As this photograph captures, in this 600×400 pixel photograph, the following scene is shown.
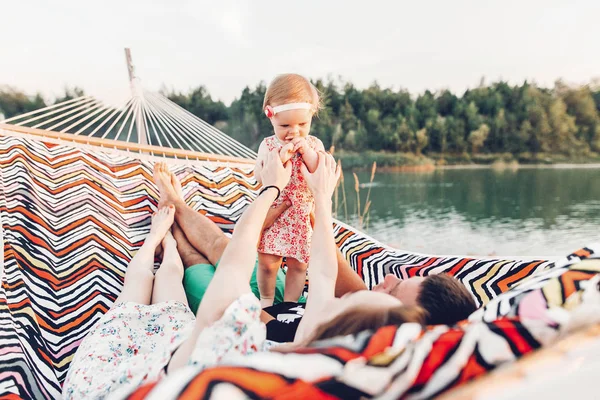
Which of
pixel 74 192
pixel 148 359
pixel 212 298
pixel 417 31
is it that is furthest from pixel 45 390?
pixel 417 31

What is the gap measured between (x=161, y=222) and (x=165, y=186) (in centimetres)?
24

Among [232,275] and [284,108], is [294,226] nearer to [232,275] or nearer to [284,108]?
[284,108]

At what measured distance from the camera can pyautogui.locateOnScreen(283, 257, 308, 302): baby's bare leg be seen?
1.43 m

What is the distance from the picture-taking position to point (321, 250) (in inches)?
37.3

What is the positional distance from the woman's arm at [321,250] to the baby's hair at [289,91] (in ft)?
0.74

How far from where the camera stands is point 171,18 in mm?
10062

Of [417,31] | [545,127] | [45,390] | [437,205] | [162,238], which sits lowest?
[437,205]

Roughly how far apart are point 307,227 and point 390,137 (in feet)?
43.5

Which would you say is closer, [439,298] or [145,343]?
[439,298]

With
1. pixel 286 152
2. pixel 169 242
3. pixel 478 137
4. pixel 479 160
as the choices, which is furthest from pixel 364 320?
pixel 479 160

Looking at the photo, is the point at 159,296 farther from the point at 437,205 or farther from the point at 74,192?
the point at 437,205

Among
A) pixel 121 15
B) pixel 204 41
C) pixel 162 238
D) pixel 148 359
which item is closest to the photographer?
pixel 148 359

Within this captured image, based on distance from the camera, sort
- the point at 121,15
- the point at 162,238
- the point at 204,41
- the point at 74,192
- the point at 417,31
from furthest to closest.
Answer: the point at 417,31, the point at 204,41, the point at 121,15, the point at 74,192, the point at 162,238

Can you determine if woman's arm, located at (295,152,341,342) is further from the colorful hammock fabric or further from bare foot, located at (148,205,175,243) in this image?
bare foot, located at (148,205,175,243)
